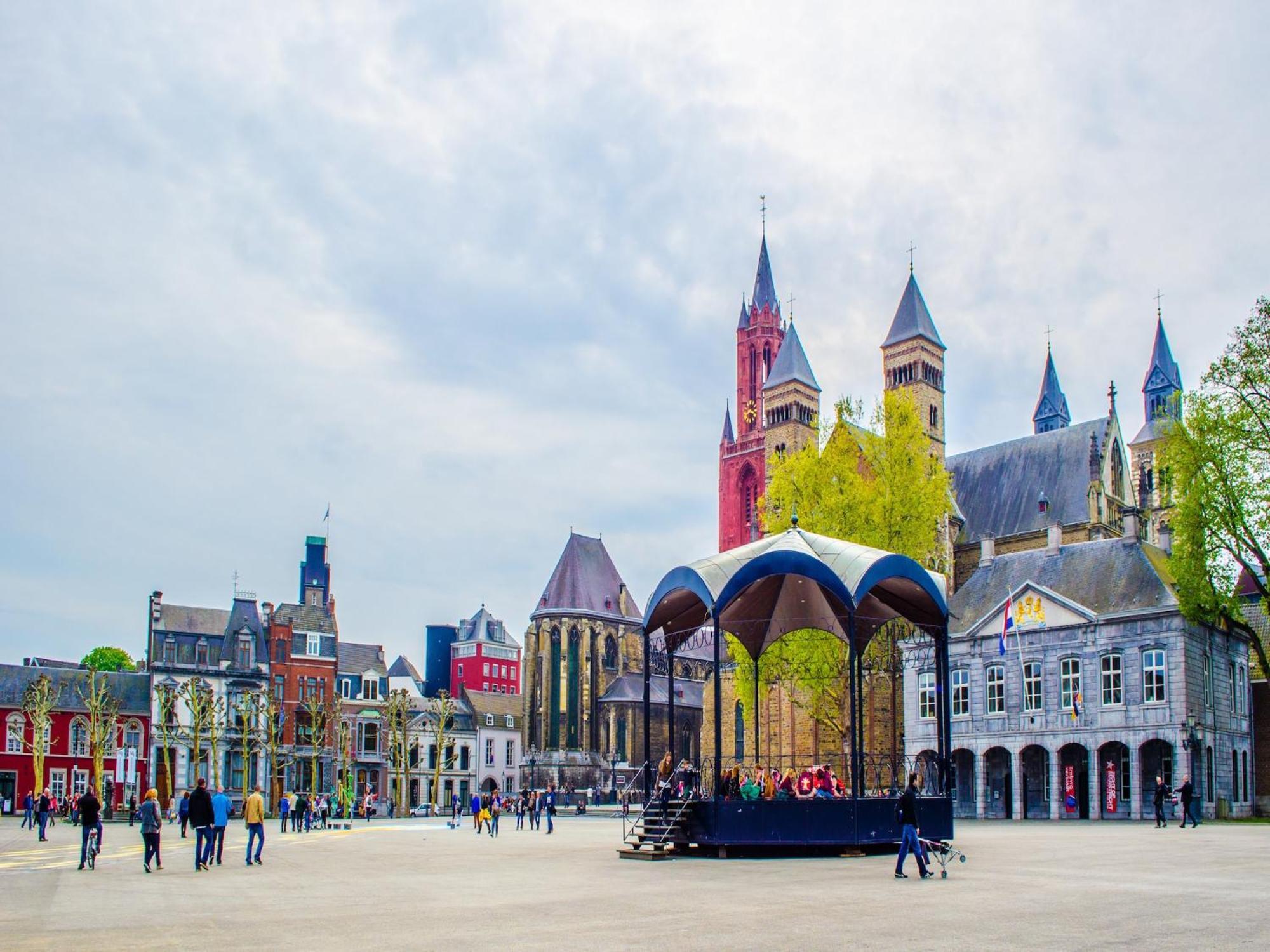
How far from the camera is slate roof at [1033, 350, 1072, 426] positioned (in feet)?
401

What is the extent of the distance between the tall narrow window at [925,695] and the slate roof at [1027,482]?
14661 mm

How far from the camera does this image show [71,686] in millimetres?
77250

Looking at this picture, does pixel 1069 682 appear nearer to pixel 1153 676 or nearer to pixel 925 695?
pixel 1153 676

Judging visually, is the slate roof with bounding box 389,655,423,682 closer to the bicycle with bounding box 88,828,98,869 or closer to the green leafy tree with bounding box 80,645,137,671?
the green leafy tree with bounding box 80,645,137,671

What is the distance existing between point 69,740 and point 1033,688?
5693 centimetres

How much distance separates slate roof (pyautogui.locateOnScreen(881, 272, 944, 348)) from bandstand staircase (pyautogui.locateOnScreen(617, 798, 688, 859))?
63.9 meters

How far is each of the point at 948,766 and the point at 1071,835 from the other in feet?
25.1

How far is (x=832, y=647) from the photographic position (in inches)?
1759

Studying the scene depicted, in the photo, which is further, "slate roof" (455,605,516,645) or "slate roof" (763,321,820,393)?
"slate roof" (455,605,516,645)

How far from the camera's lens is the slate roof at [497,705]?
4171 inches

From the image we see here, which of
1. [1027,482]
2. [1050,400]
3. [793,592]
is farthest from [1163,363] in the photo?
[793,592]

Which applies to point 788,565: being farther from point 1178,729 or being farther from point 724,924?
point 1178,729

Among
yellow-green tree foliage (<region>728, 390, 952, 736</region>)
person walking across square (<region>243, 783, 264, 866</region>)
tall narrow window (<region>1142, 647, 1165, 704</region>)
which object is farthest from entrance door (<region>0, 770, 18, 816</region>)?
tall narrow window (<region>1142, 647, 1165, 704</region>)

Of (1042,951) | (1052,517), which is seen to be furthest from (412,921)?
(1052,517)
